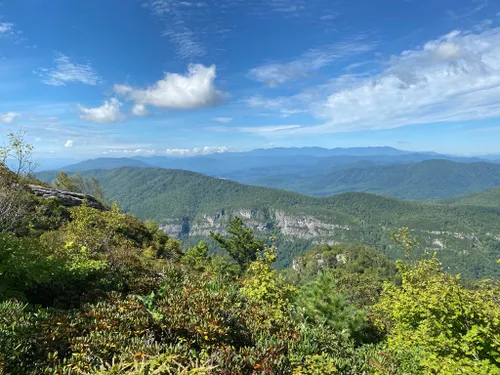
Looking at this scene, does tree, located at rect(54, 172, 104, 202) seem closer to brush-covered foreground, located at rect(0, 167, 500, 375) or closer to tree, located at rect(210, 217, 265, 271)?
tree, located at rect(210, 217, 265, 271)

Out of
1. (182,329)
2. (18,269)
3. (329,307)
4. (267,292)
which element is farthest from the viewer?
(267,292)

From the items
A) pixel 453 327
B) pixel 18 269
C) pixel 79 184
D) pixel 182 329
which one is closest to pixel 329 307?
pixel 453 327

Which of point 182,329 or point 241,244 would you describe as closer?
point 182,329

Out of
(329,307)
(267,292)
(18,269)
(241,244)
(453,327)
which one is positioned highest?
(18,269)

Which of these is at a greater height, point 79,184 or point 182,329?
point 79,184

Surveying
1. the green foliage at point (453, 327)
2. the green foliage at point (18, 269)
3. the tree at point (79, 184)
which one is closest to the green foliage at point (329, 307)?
the green foliage at point (453, 327)

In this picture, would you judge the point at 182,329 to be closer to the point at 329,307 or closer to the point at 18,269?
the point at 18,269

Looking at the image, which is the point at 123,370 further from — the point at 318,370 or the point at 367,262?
the point at 367,262

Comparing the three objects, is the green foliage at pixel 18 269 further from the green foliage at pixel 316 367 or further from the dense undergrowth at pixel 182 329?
the green foliage at pixel 316 367

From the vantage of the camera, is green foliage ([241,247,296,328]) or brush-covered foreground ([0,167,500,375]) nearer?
brush-covered foreground ([0,167,500,375])

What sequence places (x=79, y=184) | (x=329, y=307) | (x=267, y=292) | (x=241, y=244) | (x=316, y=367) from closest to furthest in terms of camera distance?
(x=316, y=367), (x=329, y=307), (x=267, y=292), (x=241, y=244), (x=79, y=184)

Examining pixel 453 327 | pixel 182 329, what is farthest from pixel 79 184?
pixel 453 327

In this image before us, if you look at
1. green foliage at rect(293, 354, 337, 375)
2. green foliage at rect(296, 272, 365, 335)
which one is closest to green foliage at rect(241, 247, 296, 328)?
green foliage at rect(296, 272, 365, 335)

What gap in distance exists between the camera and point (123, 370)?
408 cm
